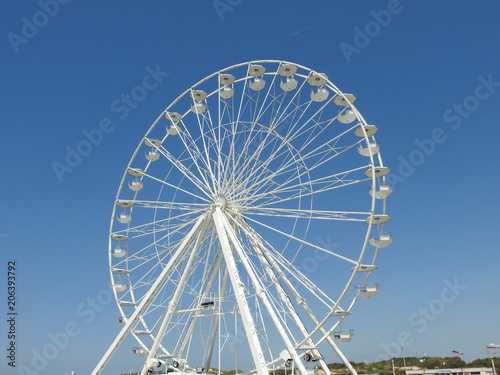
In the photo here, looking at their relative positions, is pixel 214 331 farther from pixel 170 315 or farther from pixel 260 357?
pixel 260 357

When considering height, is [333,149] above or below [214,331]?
above

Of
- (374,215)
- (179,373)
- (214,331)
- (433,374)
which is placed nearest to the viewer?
(374,215)

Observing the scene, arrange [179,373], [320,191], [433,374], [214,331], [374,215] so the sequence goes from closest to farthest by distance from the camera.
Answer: [374,215]
[320,191]
[179,373]
[214,331]
[433,374]

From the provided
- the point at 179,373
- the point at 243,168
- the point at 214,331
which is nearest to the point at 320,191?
the point at 243,168

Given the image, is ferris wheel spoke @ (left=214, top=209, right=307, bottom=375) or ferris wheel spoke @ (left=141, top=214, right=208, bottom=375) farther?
ferris wheel spoke @ (left=141, top=214, right=208, bottom=375)

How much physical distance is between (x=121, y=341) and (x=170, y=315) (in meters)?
2.60

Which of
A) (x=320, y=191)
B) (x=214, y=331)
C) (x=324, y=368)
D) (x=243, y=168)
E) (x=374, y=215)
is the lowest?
(x=324, y=368)

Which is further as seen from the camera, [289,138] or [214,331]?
[214,331]

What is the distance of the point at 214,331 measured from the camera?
2570 centimetres

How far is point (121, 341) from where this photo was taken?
23297 mm

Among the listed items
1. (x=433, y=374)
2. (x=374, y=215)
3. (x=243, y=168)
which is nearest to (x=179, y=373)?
(x=243, y=168)

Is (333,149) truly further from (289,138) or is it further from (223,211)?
(223,211)

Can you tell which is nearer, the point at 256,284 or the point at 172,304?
the point at 256,284

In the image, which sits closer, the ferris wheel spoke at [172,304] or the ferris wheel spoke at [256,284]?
the ferris wheel spoke at [256,284]
